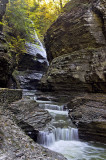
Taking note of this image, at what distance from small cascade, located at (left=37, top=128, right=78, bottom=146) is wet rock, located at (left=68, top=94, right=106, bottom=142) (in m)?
0.41

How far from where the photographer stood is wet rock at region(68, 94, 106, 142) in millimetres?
6371

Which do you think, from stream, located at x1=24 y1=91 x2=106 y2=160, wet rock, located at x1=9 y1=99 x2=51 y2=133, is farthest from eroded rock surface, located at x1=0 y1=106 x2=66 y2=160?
stream, located at x1=24 y1=91 x2=106 y2=160

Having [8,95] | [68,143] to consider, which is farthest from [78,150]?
[8,95]

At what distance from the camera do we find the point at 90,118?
23.2 feet

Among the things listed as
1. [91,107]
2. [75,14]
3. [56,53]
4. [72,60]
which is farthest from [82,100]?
[75,14]

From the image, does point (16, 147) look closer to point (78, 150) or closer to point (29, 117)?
point (29, 117)

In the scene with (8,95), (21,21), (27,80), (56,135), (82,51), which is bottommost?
(56,135)

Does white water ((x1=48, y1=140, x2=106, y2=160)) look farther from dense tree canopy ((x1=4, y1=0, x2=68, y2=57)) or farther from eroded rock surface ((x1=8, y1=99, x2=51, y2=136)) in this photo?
dense tree canopy ((x1=4, y1=0, x2=68, y2=57))

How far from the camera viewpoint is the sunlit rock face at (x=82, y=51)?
10656 mm

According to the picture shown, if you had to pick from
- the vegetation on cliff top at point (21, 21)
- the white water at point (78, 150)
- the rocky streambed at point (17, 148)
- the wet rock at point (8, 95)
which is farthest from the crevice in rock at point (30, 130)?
the vegetation on cliff top at point (21, 21)

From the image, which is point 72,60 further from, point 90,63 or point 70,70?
point 90,63

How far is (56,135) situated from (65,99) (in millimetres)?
5395

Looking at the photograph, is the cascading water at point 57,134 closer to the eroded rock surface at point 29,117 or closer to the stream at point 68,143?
the stream at point 68,143

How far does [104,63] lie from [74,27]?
16.5 feet
